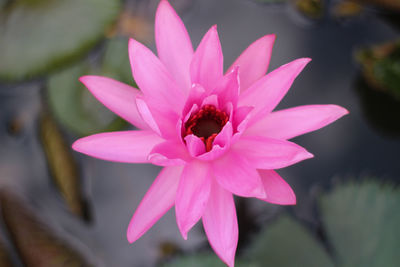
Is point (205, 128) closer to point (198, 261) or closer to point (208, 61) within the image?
point (208, 61)

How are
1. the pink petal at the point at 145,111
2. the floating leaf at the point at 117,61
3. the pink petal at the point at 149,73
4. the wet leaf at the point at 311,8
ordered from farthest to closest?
the wet leaf at the point at 311,8, the floating leaf at the point at 117,61, the pink petal at the point at 149,73, the pink petal at the point at 145,111

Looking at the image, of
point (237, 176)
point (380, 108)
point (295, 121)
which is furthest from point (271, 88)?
point (380, 108)

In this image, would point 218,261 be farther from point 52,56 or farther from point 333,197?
point 52,56

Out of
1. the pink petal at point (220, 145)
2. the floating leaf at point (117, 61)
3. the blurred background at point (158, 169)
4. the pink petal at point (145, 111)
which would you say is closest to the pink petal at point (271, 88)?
the pink petal at point (220, 145)

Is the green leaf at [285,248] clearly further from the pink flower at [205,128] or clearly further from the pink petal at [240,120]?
the pink petal at [240,120]

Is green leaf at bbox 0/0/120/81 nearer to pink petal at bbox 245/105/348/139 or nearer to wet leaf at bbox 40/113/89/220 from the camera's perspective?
wet leaf at bbox 40/113/89/220

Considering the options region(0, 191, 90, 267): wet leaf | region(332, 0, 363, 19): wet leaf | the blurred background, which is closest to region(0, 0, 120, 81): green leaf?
the blurred background
